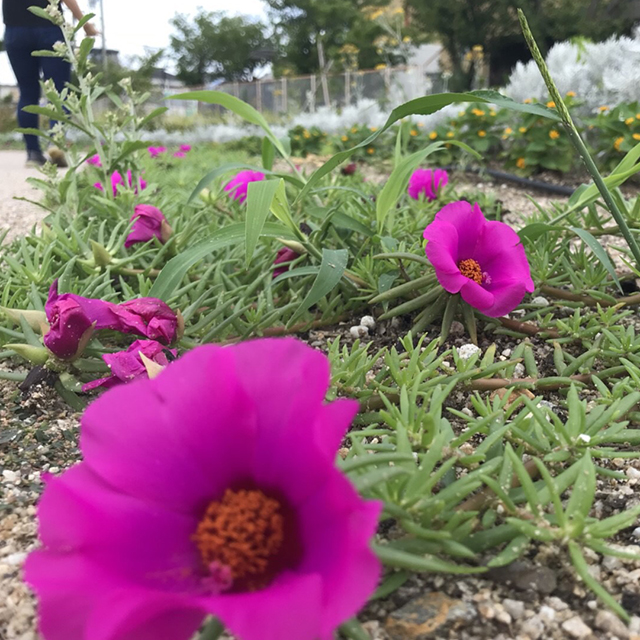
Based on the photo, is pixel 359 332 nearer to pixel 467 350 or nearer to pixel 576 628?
pixel 467 350

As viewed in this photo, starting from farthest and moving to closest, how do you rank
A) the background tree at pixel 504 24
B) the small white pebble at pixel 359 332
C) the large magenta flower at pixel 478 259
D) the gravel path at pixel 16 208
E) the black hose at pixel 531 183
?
the background tree at pixel 504 24, the black hose at pixel 531 183, the gravel path at pixel 16 208, the small white pebble at pixel 359 332, the large magenta flower at pixel 478 259

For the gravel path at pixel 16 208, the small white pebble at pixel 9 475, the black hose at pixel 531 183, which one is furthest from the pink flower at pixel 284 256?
the black hose at pixel 531 183

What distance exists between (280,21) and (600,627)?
3958 cm

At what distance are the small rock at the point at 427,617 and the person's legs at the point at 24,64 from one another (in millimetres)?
4714

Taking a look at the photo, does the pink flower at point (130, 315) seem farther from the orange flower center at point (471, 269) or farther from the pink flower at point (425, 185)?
the pink flower at point (425, 185)

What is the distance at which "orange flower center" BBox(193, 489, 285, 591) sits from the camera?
49 cm

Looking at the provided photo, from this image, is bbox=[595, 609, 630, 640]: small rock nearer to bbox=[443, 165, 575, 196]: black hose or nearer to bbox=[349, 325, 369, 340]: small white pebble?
Answer: bbox=[349, 325, 369, 340]: small white pebble

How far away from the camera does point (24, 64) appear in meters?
4.63

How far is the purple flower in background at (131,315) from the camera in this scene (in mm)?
983

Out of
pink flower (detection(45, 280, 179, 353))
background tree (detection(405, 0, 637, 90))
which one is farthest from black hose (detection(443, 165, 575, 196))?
background tree (detection(405, 0, 637, 90))

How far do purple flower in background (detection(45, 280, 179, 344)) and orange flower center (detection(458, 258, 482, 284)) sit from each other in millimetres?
592

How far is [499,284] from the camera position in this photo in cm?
120

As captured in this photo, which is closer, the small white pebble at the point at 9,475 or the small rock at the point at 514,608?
the small rock at the point at 514,608

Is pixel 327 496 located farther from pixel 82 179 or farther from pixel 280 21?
pixel 280 21
